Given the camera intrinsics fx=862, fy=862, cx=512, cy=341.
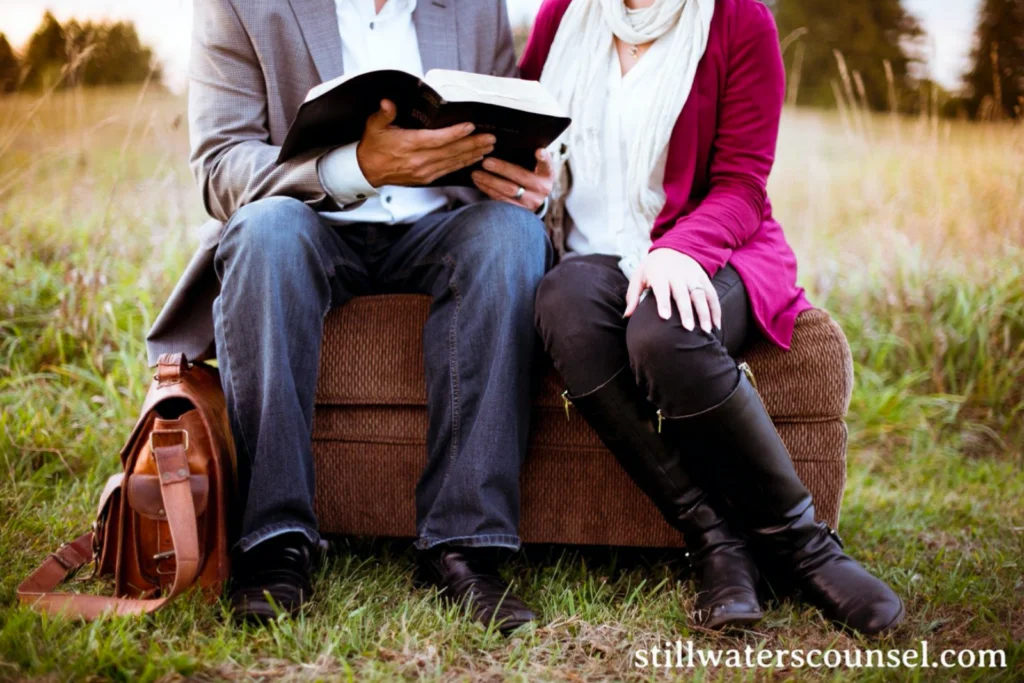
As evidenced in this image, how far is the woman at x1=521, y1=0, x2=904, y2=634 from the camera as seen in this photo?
151cm

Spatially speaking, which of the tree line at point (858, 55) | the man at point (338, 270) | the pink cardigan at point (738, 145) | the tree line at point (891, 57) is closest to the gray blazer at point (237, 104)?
the man at point (338, 270)

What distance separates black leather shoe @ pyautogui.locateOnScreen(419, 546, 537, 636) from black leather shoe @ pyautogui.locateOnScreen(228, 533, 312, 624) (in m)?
0.23

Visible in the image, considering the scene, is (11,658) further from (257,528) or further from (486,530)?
(486,530)

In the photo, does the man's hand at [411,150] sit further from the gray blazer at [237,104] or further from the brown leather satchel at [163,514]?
the brown leather satchel at [163,514]

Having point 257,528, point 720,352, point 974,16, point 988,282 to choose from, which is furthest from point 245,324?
point 974,16

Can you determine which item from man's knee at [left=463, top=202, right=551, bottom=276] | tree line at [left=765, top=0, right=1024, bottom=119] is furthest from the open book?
tree line at [left=765, top=0, right=1024, bottom=119]

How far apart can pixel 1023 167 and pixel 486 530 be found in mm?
2680

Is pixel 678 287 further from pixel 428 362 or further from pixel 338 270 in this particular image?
pixel 338 270

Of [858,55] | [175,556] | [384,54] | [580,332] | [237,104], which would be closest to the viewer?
[175,556]

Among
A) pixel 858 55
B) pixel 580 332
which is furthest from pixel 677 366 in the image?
pixel 858 55

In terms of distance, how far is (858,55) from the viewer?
566 centimetres

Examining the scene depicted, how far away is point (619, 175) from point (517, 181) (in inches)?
9.3

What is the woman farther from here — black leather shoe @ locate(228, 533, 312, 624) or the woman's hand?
black leather shoe @ locate(228, 533, 312, 624)

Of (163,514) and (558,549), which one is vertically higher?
(163,514)
